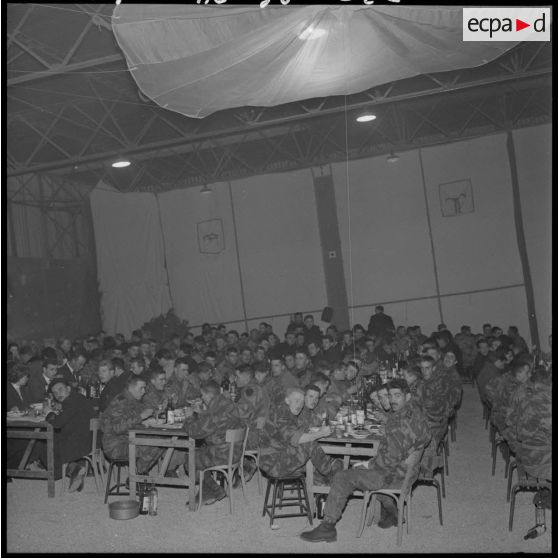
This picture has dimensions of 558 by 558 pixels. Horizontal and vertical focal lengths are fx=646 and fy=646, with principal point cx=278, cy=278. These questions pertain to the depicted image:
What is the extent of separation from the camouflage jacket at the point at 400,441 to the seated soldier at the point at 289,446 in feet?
2.11

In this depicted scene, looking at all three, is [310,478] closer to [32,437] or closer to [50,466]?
[50,466]

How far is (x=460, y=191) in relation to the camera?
1784 cm

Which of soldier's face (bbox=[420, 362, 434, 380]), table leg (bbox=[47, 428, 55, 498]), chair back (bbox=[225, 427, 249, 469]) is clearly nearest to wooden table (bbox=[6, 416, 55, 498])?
table leg (bbox=[47, 428, 55, 498])

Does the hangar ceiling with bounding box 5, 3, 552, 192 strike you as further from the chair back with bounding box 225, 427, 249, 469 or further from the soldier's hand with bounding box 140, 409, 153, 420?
the chair back with bounding box 225, 427, 249, 469

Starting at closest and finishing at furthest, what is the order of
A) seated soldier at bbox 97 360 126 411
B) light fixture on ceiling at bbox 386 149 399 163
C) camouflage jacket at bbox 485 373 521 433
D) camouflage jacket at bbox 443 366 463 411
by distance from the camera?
camouflage jacket at bbox 485 373 521 433 → camouflage jacket at bbox 443 366 463 411 → seated soldier at bbox 97 360 126 411 → light fixture on ceiling at bbox 386 149 399 163

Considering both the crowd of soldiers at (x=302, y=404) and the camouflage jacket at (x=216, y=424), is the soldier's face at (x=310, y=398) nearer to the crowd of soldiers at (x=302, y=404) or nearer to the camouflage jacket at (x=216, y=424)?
the crowd of soldiers at (x=302, y=404)

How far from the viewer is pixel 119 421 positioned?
280 inches

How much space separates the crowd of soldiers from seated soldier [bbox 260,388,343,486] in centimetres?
1

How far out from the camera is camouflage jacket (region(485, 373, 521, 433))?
7.53 m

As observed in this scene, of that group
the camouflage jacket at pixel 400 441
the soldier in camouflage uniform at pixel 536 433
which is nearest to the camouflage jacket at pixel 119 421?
the camouflage jacket at pixel 400 441

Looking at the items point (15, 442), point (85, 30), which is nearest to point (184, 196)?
point (85, 30)

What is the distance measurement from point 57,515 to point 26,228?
1548 cm

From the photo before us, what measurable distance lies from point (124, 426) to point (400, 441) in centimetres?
305

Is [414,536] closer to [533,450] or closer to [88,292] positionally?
[533,450]
